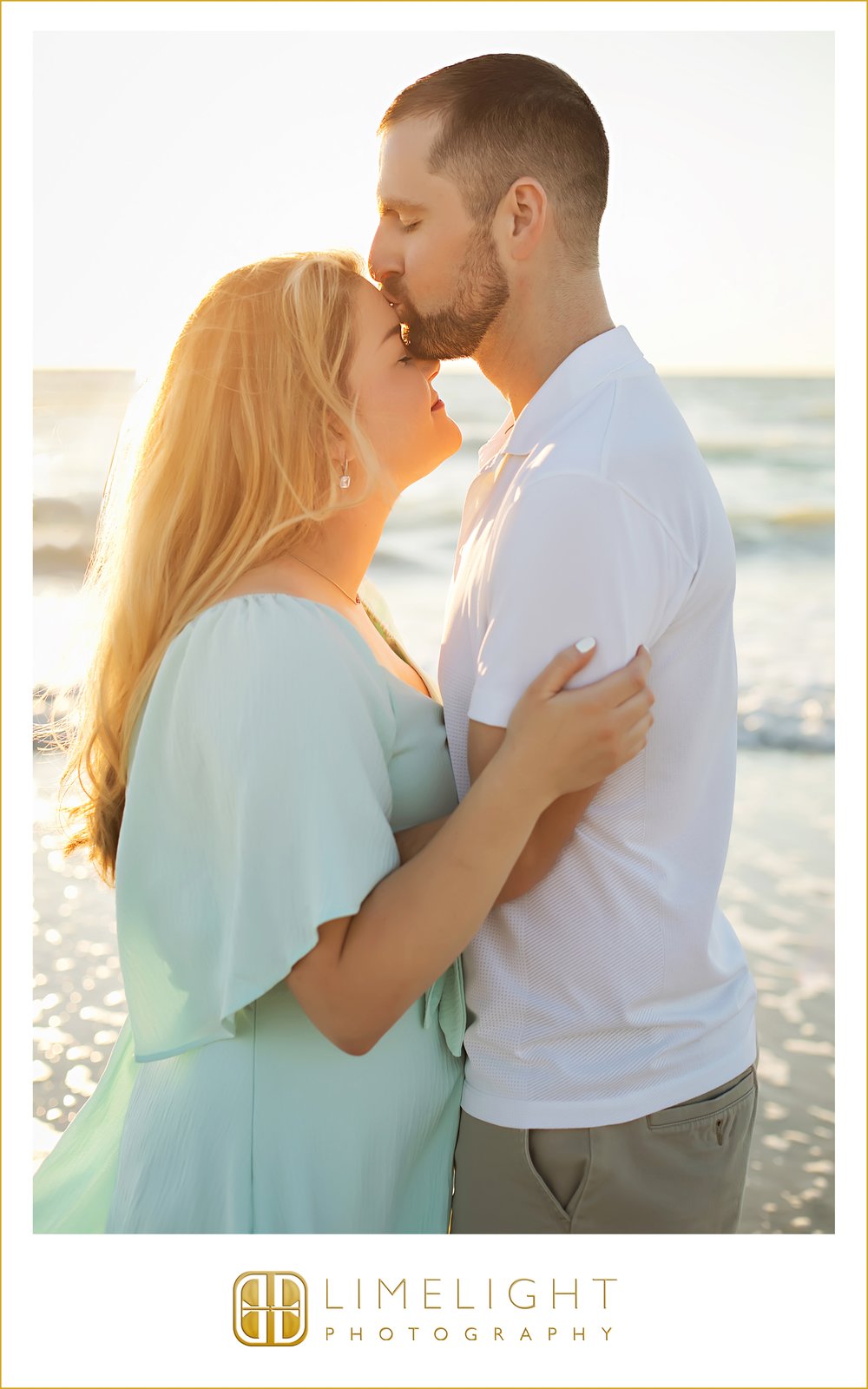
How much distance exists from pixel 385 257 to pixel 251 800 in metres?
1.26

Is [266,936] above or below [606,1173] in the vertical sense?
above

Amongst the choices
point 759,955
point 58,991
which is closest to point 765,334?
point 759,955

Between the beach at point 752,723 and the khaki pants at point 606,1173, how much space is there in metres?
1.33

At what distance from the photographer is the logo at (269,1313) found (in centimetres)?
212

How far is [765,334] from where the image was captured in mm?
17953

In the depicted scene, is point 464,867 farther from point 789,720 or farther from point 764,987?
point 789,720

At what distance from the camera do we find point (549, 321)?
2.29 m

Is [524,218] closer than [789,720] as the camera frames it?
Yes

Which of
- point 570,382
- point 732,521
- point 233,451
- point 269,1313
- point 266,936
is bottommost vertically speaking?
point 269,1313

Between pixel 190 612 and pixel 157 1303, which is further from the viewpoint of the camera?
pixel 157 1303

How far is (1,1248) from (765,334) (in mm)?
18349

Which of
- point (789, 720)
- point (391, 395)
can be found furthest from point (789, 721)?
point (391, 395)

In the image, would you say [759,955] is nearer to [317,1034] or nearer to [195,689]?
[317,1034]

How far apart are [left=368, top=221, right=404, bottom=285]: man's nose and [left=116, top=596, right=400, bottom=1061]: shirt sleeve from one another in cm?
87
